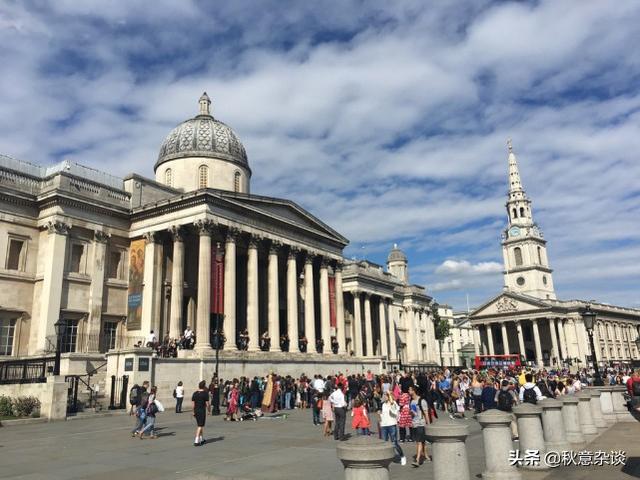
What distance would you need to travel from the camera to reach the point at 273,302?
3484 centimetres

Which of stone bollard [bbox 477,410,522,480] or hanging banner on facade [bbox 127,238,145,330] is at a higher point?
hanging banner on facade [bbox 127,238,145,330]

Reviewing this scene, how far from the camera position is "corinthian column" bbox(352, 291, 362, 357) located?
49469 mm

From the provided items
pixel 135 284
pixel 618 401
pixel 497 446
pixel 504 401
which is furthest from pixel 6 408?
pixel 618 401

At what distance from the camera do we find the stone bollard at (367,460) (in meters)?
5.29

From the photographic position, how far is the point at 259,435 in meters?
15.8

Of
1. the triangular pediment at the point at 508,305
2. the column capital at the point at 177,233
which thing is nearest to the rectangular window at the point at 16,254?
the column capital at the point at 177,233

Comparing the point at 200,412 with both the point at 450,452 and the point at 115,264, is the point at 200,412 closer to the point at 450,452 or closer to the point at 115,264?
the point at 450,452

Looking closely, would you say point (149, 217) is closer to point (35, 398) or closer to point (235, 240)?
point (235, 240)

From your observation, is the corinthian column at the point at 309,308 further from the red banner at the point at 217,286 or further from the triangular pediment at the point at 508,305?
the triangular pediment at the point at 508,305

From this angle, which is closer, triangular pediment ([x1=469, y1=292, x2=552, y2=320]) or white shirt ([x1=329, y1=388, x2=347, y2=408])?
white shirt ([x1=329, y1=388, x2=347, y2=408])

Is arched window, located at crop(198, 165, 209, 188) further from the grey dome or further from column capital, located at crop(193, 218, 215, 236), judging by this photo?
the grey dome

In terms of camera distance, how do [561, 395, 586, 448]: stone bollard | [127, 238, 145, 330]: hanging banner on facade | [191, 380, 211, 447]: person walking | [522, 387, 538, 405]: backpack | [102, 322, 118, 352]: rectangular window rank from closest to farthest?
[561, 395, 586, 448]: stone bollard
[191, 380, 211, 447]: person walking
[522, 387, 538, 405]: backpack
[127, 238, 145, 330]: hanging banner on facade
[102, 322, 118, 352]: rectangular window

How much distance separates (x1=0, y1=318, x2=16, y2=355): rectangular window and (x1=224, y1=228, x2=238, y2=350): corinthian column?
11.9 m

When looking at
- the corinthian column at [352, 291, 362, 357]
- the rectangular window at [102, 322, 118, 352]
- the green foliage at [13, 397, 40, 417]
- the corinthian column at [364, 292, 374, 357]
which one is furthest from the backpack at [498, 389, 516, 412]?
the corinthian column at [364, 292, 374, 357]
